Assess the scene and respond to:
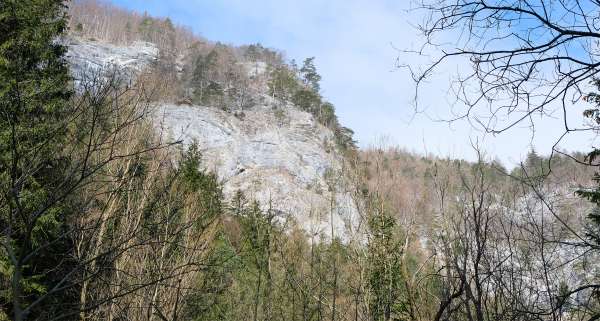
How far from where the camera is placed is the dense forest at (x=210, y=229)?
7.43 feet

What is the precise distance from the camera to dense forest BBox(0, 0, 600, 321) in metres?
2.27

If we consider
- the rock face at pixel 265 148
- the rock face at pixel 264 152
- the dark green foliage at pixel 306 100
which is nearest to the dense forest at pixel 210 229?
the rock face at pixel 265 148

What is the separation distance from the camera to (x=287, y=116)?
60.6 meters

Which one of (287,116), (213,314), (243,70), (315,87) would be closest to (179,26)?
(243,70)

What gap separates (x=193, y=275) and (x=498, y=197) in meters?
5.51

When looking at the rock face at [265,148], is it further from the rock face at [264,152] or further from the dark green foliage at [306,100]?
the dark green foliage at [306,100]

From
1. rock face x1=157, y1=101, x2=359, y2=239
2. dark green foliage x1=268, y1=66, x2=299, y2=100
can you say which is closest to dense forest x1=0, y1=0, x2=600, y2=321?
rock face x1=157, y1=101, x2=359, y2=239

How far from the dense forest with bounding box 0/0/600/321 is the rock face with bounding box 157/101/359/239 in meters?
16.3

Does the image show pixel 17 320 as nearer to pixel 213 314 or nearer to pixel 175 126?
pixel 213 314

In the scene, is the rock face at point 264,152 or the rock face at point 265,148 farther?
the rock face at point 264,152

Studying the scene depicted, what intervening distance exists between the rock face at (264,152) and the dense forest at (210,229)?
1632cm

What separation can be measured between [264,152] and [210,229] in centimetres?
4209

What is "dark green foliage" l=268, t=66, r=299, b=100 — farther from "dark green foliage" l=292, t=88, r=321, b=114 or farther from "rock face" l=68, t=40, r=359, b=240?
"rock face" l=68, t=40, r=359, b=240

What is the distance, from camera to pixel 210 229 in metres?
10.3
